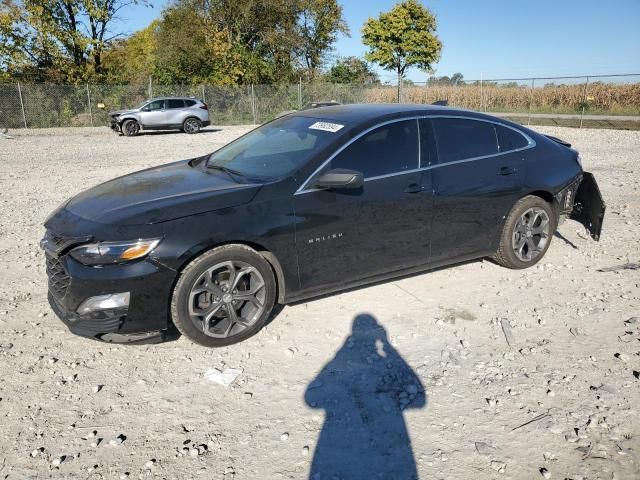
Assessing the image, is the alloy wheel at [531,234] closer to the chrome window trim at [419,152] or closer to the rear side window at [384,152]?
the chrome window trim at [419,152]

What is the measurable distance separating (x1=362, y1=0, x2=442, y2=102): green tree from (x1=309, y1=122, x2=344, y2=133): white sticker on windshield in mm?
34276

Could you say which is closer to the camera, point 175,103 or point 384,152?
point 384,152

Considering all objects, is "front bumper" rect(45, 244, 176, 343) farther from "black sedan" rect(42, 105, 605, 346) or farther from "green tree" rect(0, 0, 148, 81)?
"green tree" rect(0, 0, 148, 81)

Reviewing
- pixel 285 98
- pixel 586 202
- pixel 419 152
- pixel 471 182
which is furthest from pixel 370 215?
A: pixel 285 98

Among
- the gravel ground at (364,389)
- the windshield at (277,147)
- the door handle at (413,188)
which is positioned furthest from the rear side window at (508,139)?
the windshield at (277,147)

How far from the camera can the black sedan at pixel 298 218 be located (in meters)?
3.38

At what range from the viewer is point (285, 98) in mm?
29406

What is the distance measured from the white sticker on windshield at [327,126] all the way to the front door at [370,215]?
0.77 feet

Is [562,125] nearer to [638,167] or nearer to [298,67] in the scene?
[638,167]

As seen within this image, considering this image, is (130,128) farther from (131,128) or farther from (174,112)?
(174,112)

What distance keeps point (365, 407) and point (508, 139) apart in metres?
3.12

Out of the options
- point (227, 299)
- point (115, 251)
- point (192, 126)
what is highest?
point (192, 126)

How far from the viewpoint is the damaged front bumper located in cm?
529

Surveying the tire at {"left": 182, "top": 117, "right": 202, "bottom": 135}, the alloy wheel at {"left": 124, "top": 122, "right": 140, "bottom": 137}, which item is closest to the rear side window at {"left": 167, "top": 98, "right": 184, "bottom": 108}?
the tire at {"left": 182, "top": 117, "right": 202, "bottom": 135}
